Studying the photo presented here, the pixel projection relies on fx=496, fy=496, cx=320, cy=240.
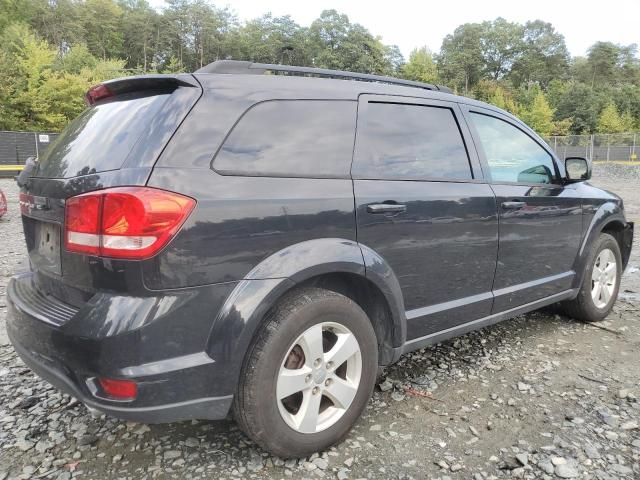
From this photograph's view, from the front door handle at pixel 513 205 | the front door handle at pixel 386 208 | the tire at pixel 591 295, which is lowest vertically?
the tire at pixel 591 295

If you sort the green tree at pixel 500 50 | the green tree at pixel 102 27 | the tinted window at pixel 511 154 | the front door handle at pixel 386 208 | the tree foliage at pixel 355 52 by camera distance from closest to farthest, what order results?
1. the front door handle at pixel 386 208
2. the tinted window at pixel 511 154
3. the tree foliage at pixel 355 52
4. the green tree at pixel 102 27
5. the green tree at pixel 500 50

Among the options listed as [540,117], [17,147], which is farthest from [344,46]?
[17,147]

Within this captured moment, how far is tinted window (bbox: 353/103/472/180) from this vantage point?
255 centimetres

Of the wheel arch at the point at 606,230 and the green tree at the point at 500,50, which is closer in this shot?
the wheel arch at the point at 606,230

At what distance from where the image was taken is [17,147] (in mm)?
25016

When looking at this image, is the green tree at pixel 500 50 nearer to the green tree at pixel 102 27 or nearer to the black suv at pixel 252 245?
the green tree at pixel 102 27

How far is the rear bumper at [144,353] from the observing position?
1.82 metres

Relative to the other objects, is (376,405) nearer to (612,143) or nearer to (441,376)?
(441,376)

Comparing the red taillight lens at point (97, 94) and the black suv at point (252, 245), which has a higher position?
the red taillight lens at point (97, 94)

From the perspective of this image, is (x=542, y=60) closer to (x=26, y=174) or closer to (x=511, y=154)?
(x=511, y=154)

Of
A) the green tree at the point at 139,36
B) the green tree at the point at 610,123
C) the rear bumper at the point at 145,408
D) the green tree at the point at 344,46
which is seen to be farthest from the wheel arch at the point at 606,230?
the green tree at the point at 139,36

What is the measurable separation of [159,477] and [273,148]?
1524 mm

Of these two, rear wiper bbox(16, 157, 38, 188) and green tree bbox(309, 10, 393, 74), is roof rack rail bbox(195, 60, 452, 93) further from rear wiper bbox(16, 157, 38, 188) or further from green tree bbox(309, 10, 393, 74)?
green tree bbox(309, 10, 393, 74)

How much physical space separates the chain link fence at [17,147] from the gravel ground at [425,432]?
25383 mm
